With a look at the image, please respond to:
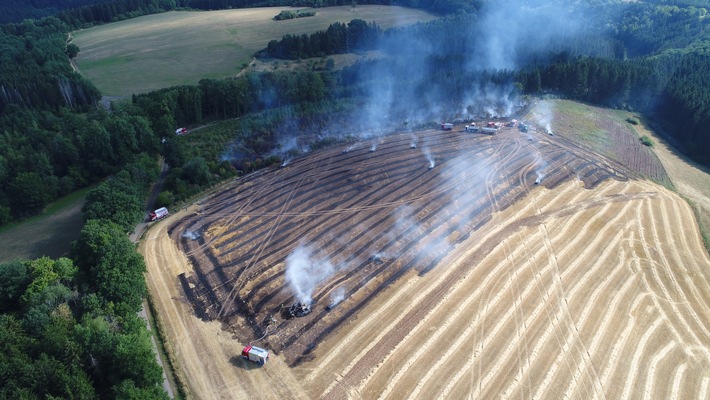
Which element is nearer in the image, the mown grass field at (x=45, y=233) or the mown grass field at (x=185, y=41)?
the mown grass field at (x=45, y=233)

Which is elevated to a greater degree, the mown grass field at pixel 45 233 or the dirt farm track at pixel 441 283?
the mown grass field at pixel 45 233

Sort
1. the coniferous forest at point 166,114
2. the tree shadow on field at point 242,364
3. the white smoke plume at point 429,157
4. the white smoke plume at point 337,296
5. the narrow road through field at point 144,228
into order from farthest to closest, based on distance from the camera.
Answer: the white smoke plume at point 429,157
the white smoke plume at point 337,296
the tree shadow on field at point 242,364
the narrow road through field at point 144,228
the coniferous forest at point 166,114

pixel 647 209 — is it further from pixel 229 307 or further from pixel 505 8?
pixel 505 8

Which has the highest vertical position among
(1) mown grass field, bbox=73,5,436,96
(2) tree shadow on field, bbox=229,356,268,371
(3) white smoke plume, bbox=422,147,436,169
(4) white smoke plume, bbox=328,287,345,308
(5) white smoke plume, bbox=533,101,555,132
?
(1) mown grass field, bbox=73,5,436,96

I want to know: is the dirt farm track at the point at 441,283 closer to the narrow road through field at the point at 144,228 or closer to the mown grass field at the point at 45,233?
the narrow road through field at the point at 144,228

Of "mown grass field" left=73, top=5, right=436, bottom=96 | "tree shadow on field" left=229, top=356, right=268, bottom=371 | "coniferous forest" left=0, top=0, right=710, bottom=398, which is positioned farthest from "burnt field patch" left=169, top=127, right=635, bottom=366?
"mown grass field" left=73, top=5, right=436, bottom=96

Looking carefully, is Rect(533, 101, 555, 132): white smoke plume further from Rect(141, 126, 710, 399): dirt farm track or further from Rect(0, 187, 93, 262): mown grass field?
Rect(0, 187, 93, 262): mown grass field

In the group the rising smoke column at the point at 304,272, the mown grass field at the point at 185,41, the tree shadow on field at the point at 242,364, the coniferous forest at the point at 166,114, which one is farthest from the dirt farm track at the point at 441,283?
the mown grass field at the point at 185,41
